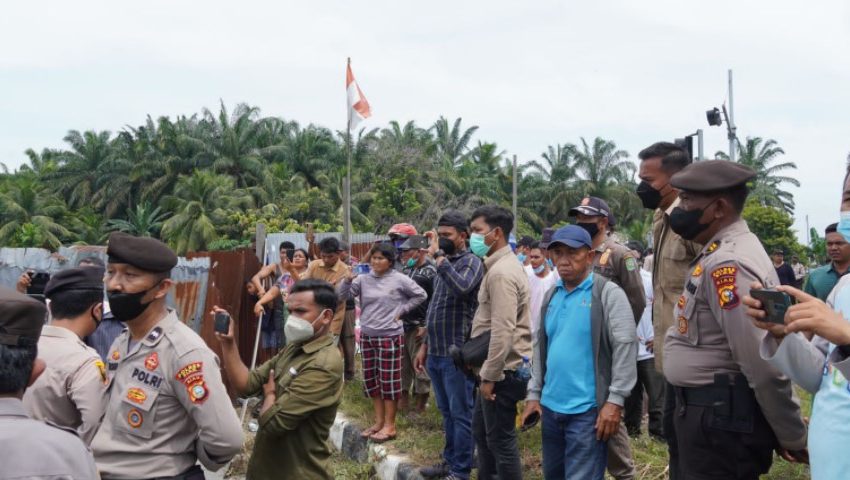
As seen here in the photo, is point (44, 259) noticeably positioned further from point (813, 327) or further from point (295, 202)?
point (295, 202)

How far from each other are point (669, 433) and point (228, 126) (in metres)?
41.0

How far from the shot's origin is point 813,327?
2.04 metres

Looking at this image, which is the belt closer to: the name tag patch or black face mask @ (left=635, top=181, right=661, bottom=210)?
the name tag patch

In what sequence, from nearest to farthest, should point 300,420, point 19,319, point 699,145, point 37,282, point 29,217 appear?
1. point 19,319
2. point 300,420
3. point 37,282
4. point 699,145
5. point 29,217

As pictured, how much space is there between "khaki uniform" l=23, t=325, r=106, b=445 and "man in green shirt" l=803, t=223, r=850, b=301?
4960 mm

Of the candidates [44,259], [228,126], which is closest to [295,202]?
[228,126]

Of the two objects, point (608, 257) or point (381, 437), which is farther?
point (381, 437)

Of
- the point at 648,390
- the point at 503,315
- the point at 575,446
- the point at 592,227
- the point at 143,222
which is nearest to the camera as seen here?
the point at 575,446

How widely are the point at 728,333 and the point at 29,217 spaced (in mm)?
43543

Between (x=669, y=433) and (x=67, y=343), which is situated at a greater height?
(x=67, y=343)

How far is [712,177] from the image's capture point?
3.04 metres

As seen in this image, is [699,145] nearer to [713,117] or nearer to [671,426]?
[713,117]

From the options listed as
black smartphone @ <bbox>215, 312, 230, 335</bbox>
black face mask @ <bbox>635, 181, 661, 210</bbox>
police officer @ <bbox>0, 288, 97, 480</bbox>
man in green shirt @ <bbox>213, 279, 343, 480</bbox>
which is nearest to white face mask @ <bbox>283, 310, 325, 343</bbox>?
man in green shirt @ <bbox>213, 279, 343, 480</bbox>

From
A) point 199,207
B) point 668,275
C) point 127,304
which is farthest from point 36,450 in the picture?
point 199,207
